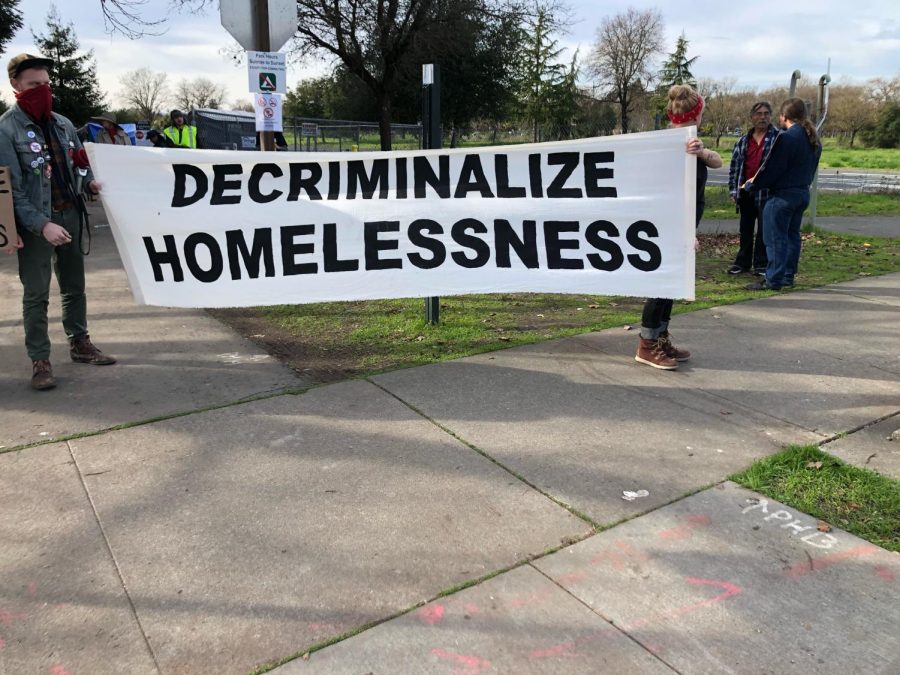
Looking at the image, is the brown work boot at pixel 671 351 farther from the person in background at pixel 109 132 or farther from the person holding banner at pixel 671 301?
the person in background at pixel 109 132

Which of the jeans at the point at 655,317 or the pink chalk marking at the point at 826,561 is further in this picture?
the jeans at the point at 655,317

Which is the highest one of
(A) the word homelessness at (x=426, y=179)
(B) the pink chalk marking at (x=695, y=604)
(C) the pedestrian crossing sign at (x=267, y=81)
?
(C) the pedestrian crossing sign at (x=267, y=81)

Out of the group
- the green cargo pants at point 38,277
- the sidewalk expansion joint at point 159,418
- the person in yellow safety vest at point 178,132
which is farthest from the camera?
the person in yellow safety vest at point 178,132

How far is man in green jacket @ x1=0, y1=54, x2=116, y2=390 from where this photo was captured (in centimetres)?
421

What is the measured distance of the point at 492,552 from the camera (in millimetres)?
2779

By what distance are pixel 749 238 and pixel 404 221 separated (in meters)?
4.94

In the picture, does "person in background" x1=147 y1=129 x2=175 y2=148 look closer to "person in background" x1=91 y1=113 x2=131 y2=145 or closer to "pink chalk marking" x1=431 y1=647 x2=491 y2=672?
"person in background" x1=91 y1=113 x2=131 y2=145

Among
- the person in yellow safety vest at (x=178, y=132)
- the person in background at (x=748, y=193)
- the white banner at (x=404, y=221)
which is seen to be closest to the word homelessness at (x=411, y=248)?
the white banner at (x=404, y=221)

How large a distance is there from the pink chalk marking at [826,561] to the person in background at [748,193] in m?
5.71

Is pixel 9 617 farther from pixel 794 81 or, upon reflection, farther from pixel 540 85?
pixel 540 85

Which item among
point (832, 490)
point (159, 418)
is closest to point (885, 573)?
point (832, 490)

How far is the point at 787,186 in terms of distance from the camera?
23.7 ft

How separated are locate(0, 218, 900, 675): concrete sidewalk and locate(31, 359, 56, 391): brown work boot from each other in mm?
77

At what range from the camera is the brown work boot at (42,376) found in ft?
14.6
